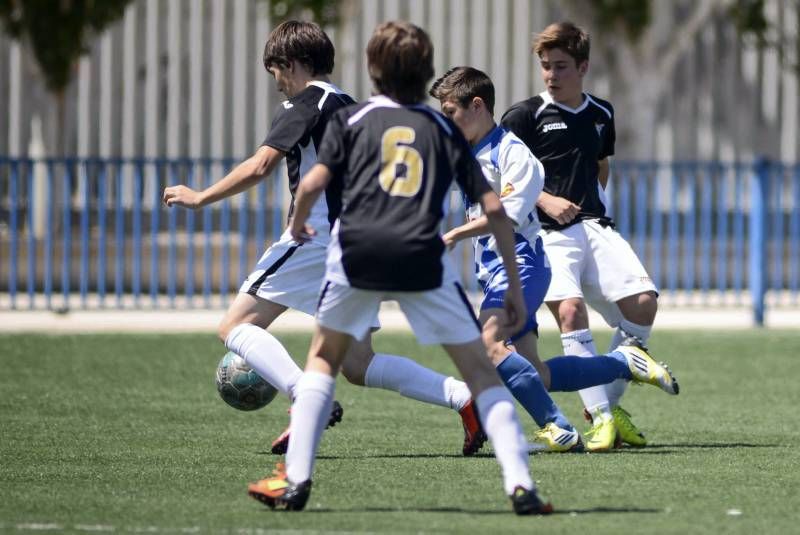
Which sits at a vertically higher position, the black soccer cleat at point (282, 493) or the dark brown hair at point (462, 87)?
the dark brown hair at point (462, 87)

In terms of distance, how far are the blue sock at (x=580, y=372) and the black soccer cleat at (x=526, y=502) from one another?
1870 mm

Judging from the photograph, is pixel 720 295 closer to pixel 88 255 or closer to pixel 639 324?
pixel 88 255

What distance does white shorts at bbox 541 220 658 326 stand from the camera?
8.12m

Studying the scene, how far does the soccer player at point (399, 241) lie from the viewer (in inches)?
227

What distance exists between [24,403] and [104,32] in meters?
13.3

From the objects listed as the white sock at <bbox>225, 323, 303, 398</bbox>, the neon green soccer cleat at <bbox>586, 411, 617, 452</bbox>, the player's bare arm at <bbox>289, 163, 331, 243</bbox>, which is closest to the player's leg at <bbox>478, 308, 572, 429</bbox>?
the neon green soccer cleat at <bbox>586, 411, 617, 452</bbox>

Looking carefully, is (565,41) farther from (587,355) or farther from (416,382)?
(416,382)

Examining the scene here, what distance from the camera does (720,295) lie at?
17.0 m

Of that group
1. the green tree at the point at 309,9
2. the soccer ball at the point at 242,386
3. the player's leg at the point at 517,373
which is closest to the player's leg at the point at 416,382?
the player's leg at the point at 517,373

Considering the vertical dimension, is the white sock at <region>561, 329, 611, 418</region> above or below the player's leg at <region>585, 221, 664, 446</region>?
below

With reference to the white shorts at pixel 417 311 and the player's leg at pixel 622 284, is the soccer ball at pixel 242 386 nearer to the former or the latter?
the player's leg at pixel 622 284

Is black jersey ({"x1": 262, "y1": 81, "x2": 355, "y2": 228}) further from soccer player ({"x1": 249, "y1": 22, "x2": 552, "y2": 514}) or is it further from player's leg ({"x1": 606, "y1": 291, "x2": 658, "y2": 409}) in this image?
player's leg ({"x1": 606, "y1": 291, "x2": 658, "y2": 409})

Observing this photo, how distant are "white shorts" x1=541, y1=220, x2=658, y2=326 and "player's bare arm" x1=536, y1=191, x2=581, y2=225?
0.37 m

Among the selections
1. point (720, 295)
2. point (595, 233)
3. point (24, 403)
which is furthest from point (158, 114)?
point (595, 233)
